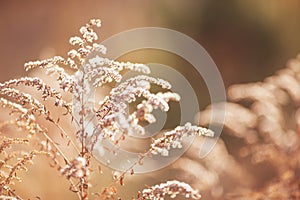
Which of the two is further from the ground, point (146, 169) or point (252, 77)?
point (252, 77)

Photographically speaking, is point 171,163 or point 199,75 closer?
point 171,163

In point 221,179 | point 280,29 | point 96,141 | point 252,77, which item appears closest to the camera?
point 96,141

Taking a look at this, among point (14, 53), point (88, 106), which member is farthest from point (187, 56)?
point (88, 106)

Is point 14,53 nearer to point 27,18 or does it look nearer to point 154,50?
point 27,18

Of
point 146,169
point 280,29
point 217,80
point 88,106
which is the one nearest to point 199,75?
point 217,80

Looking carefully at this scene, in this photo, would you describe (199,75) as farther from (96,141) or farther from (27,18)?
(96,141)

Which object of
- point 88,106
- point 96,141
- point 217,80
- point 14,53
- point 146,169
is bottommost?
point 96,141

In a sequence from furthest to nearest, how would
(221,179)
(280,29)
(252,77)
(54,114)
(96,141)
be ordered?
1. (280,29)
2. (252,77)
3. (221,179)
4. (54,114)
5. (96,141)
